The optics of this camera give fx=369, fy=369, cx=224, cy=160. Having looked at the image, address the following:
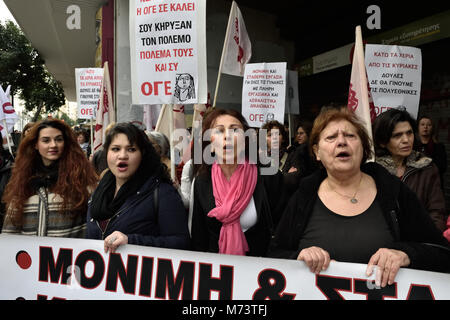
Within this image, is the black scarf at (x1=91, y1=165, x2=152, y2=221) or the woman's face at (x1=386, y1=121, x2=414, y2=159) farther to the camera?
the woman's face at (x1=386, y1=121, x2=414, y2=159)

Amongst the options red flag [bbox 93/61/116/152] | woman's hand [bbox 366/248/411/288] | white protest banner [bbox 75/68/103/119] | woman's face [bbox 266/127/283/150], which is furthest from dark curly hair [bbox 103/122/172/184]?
white protest banner [bbox 75/68/103/119]

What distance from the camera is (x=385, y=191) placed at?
1.65 metres

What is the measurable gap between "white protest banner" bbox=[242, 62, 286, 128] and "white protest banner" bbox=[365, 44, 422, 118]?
1.77 metres

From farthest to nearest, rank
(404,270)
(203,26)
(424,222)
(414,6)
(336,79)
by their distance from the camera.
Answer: (336,79) < (414,6) < (203,26) < (424,222) < (404,270)

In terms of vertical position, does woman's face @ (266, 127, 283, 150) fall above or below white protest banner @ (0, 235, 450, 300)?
above

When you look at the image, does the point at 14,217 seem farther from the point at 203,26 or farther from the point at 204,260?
the point at 203,26

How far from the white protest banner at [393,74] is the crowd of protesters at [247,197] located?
4.15ft

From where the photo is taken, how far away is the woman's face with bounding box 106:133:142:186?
6.96ft

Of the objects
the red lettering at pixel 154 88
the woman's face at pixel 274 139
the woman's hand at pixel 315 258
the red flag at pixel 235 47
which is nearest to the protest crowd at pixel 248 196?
the woman's hand at pixel 315 258

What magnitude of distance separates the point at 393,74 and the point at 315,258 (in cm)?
302

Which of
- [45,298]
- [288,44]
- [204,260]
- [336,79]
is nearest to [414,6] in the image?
[336,79]

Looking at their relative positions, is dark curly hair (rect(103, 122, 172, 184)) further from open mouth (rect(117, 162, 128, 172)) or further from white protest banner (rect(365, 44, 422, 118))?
white protest banner (rect(365, 44, 422, 118))

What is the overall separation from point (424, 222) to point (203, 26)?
7.63 ft

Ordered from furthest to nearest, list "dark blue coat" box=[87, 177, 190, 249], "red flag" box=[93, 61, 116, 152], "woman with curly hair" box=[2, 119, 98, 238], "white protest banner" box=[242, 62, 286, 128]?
"white protest banner" box=[242, 62, 286, 128], "red flag" box=[93, 61, 116, 152], "woman with curly hair" box=[2, 119, 98, 238], "dark blue coat" box=[87, 177, 190, 249]
